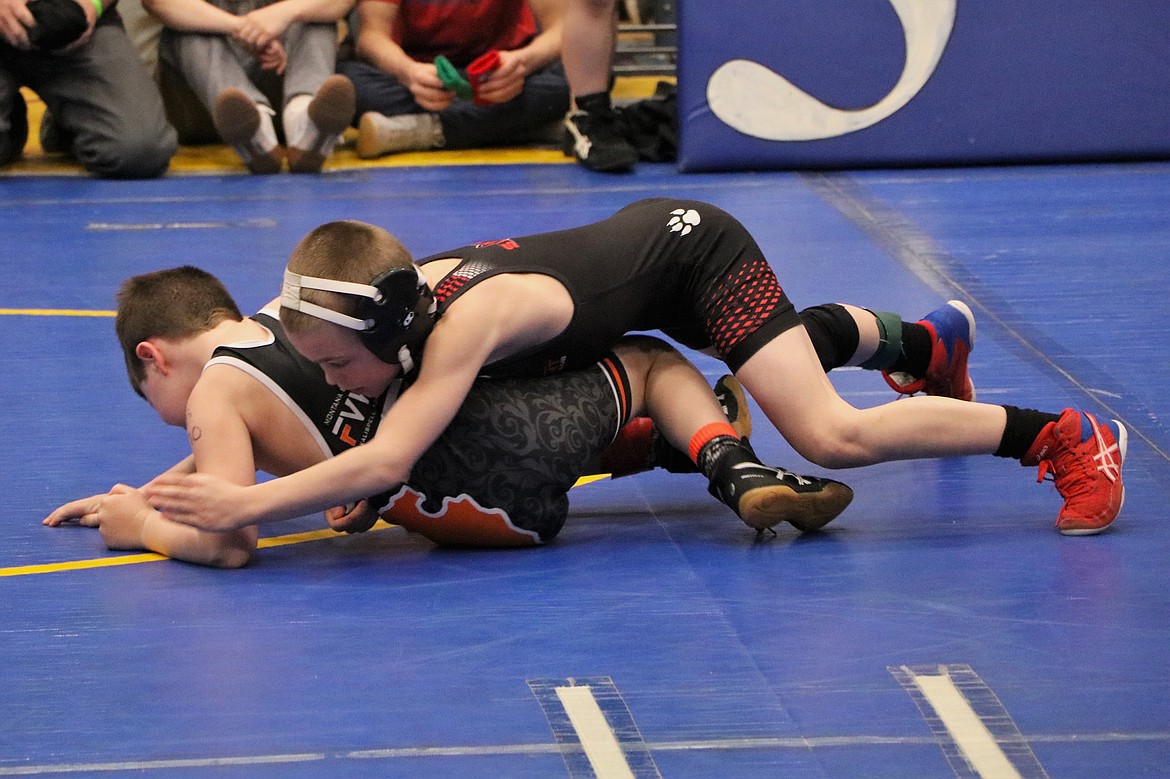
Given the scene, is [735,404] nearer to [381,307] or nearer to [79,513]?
[381,307]

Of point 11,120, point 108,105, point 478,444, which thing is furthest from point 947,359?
point 11,120

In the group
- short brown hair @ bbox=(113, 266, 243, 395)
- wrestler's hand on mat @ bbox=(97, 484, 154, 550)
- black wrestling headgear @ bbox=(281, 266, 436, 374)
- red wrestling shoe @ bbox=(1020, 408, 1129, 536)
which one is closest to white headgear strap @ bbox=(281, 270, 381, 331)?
black wrestling headgear @ bbox=(281, 266, 436, 374)

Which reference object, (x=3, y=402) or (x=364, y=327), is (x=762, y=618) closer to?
(x=364, y=327)

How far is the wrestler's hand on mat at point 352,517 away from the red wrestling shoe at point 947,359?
4.49ft

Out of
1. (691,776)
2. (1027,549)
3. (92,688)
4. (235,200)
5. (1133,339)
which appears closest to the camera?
(691,776)

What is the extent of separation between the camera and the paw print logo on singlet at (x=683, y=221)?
3.41 m

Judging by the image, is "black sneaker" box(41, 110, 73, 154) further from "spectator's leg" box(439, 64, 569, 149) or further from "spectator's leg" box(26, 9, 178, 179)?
"spectator's leg" box(439, 64, 569, 149)

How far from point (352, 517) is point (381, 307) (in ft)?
1.91

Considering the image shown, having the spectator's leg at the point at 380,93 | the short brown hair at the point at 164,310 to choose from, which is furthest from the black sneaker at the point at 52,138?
the short brown hair at the point at 164,310

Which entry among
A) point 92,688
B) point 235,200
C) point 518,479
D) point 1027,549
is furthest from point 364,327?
point 235,200

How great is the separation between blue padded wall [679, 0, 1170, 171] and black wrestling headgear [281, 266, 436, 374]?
3.92m

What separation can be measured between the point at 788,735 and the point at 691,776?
0.20m

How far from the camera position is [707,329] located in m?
3.36

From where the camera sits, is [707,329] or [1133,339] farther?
[1133,339]
